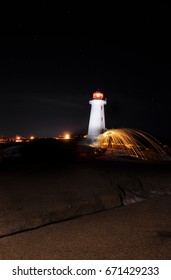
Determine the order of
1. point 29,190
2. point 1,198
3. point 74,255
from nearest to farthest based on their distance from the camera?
point 74,255 < point 1,198 < point 29,190

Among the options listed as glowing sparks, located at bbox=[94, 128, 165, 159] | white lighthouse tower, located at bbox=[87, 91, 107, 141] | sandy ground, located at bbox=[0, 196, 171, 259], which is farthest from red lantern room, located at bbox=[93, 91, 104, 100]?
sandy ground, located at bbox=[0, 196, 171, 259]

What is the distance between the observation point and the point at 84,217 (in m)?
6.30

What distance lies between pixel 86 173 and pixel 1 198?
196 inches

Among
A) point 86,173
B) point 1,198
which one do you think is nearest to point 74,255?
point 1,198

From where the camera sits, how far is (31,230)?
17.9 feet

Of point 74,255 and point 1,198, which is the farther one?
point 1,198

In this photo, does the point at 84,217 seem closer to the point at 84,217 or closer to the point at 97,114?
the point at 84,217

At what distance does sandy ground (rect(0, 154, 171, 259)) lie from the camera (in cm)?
446

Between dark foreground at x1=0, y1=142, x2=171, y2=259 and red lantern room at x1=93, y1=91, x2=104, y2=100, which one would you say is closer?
dark foreground at x1=0, y1=142, x2=171, y2=259

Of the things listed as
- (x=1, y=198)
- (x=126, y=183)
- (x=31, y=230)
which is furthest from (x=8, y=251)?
(x=126, y=183)

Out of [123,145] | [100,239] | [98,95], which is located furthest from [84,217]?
[98,95]

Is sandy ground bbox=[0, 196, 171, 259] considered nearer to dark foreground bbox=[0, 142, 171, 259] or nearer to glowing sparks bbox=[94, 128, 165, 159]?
dark foreground bbox=[0, 142, 171, 259]
